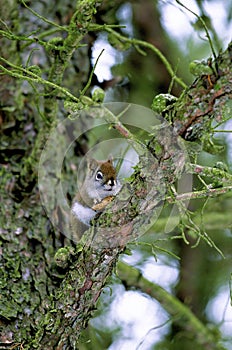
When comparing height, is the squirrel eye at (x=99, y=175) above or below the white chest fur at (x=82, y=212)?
above

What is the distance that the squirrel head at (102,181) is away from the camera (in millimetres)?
1080

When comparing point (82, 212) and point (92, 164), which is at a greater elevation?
point (92, 164)

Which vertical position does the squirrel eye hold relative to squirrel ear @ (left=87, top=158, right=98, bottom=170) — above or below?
below

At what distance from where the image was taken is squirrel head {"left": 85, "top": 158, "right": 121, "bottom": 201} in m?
Answer: 1.08

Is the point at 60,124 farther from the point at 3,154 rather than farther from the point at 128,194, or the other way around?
the point at 128,194

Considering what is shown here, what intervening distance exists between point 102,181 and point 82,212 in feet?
0.23

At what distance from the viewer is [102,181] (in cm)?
111

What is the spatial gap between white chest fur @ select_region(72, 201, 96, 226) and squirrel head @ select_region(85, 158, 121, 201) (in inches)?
1.1

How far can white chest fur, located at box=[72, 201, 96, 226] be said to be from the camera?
41.9 inches

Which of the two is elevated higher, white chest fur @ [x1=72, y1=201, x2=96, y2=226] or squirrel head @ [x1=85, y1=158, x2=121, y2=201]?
squirrel head @ [x1=85, y1=158, x2=121, y2=201]

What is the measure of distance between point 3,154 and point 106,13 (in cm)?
49

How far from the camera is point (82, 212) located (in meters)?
1.09

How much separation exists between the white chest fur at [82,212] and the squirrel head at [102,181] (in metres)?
0.03

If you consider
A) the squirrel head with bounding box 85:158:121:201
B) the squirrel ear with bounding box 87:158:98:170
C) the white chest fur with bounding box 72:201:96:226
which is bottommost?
the white chest fur with bounding box 72:201:96:226
